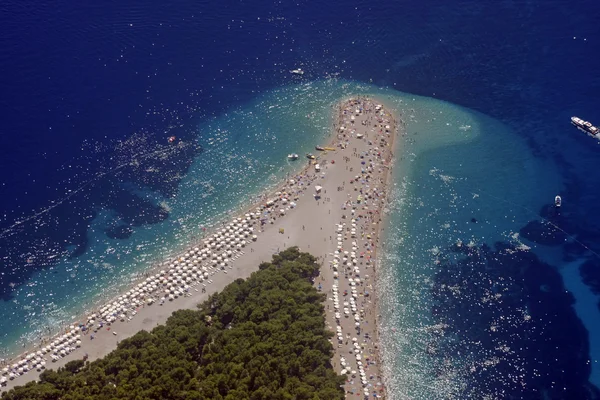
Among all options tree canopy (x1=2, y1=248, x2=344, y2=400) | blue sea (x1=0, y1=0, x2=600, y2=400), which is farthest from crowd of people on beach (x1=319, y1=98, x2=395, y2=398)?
tree canopy (x1=2, y1=248, x2=344, y2=400)

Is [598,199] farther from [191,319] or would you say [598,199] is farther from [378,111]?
[191,319]

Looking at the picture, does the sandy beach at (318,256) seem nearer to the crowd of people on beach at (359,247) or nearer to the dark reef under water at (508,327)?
the crowd of people on beach at (359,247)

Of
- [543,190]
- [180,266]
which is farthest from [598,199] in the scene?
[180,266]

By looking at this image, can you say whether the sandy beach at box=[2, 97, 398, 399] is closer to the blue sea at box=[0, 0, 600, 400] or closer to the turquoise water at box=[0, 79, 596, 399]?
the turquoise water at box=[0, 79, 596, 399]

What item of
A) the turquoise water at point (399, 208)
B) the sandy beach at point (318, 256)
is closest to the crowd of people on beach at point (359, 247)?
the sandy beach at point (318, 256)

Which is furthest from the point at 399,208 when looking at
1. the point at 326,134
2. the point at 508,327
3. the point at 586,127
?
the point at 586,127

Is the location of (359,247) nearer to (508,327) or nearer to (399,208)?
(399,208)
